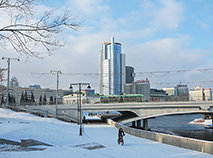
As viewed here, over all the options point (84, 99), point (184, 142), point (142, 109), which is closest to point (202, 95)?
point (142, 109)

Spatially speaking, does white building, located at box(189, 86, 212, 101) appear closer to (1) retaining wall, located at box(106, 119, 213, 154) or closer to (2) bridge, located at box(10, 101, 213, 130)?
(2) bridge, located at box(10, 101, 213, 130)

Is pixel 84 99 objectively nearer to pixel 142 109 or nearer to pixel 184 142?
pixel 142 109

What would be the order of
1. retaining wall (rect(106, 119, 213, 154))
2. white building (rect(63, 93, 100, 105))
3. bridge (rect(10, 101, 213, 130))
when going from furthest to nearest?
white building (rect(63, 93, 100, 105)) → bridge (rect(10, 101, 213, 130)) → retaining wall (rect(106, 119, 213, 154))

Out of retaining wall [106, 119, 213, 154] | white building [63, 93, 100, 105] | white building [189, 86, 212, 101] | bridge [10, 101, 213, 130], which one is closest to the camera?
retaining wall [106, 119, 213, 154]

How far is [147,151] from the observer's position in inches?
592

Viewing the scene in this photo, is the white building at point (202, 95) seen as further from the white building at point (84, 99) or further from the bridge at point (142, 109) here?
the white building at point (84, 99)

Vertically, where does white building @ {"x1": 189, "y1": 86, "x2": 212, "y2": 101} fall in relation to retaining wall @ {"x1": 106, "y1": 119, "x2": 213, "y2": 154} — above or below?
above

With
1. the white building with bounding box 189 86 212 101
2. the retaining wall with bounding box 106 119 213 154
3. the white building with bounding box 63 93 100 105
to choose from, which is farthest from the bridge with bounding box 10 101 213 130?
the retaining wall with bounding box 106 119 213 154

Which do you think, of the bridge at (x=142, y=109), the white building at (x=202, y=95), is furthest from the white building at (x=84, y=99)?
the white building at (x=202, y=95)

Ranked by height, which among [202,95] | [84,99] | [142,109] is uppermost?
[202,95]

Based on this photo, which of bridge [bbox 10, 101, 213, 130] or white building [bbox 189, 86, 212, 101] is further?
white building [bbox 189, 86, 212, 101]

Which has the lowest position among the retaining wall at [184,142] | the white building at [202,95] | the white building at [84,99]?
the retaining wall at [184,142]

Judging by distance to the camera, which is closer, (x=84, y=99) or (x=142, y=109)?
(x=142, y=109)

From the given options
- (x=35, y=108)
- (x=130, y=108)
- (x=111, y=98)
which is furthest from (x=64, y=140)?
(x=35, y=108)
